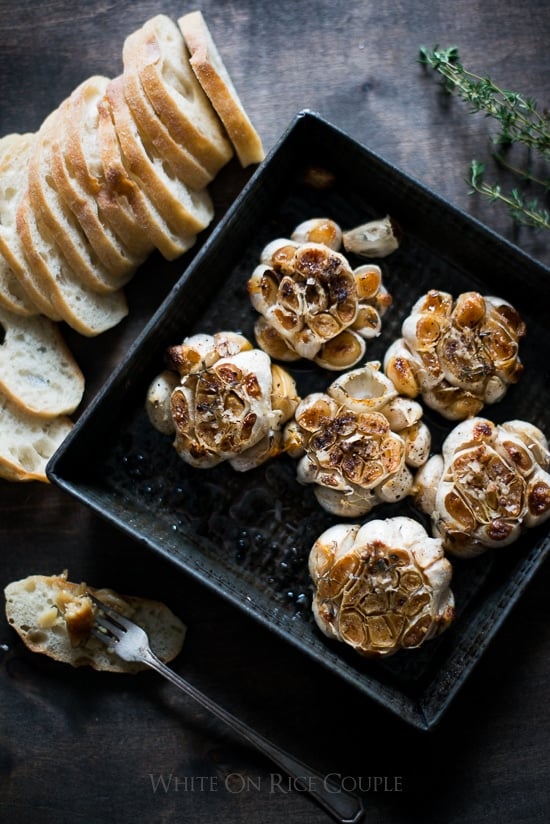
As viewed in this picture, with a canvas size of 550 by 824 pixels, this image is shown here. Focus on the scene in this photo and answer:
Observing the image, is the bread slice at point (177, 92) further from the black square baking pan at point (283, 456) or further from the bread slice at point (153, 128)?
the black square baking pan at point (283, 456)

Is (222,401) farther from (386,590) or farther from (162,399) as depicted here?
(386,590)

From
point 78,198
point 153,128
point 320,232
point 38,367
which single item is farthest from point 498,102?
point 38,367

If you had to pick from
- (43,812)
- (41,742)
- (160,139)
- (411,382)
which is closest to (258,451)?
(411,382)

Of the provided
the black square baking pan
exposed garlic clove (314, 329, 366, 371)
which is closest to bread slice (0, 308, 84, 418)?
the black square baking pan

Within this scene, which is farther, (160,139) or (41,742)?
(41,742)

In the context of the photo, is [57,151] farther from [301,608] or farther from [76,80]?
[301,608]
